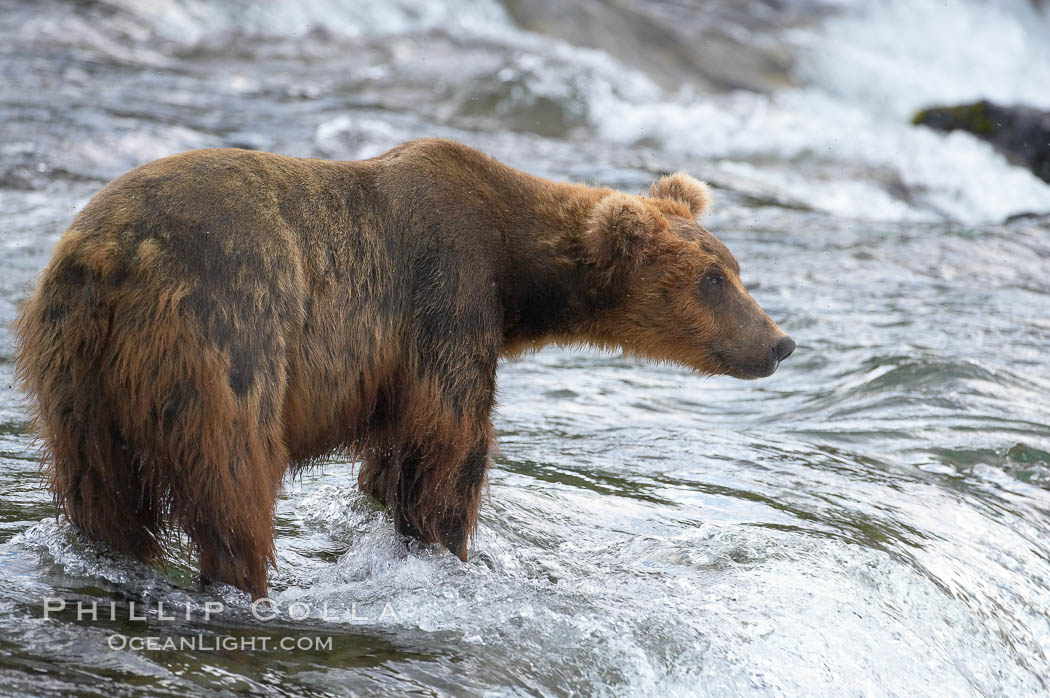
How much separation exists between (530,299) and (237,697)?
2358 mm

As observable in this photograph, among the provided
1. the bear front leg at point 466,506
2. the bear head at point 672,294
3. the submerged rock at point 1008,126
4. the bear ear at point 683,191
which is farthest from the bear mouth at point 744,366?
the submerged rock at point 1008,126

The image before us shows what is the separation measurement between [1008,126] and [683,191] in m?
13.0

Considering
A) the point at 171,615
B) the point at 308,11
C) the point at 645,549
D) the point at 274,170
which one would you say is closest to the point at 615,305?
the point at 645,549

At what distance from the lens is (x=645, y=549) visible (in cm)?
543

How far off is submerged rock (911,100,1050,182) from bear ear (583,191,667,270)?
12504mm

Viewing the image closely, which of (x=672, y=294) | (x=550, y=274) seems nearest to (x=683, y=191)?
(x=672, y=294)

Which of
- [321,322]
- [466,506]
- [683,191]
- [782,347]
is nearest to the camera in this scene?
[321,322]

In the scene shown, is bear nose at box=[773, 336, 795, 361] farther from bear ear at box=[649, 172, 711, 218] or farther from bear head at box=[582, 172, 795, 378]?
bear ear at box=[649, 172, 711, 218]

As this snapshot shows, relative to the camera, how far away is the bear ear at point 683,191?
19.0ft

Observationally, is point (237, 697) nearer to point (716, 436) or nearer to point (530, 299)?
point (530, 299)

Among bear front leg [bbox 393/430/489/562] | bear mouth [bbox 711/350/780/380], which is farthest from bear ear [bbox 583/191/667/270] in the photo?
bear front leg [bbox 393/430/489/562]

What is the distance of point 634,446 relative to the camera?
23.2 ft

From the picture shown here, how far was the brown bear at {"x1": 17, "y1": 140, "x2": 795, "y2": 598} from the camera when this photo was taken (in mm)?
3916

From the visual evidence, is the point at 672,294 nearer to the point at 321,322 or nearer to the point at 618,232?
the point at 618,232
